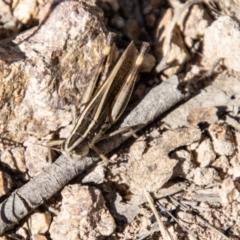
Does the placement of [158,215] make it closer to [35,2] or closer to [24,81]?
[24,81]

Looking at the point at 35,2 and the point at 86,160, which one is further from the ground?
the point at 35,2

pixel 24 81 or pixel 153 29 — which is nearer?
pixel 24 81

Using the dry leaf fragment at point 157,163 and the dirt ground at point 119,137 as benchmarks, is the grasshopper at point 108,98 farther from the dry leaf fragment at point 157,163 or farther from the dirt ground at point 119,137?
the dry leaf fragment at point 157,163

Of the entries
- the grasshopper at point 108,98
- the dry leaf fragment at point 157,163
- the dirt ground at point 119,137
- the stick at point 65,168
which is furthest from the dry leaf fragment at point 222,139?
the grasshopper at point 108,98

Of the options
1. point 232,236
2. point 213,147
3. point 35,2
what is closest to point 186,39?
point 213,147

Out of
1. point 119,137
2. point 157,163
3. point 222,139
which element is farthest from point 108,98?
point 222,139

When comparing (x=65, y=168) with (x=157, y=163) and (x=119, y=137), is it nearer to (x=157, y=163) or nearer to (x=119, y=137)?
(x=119, y=137)
